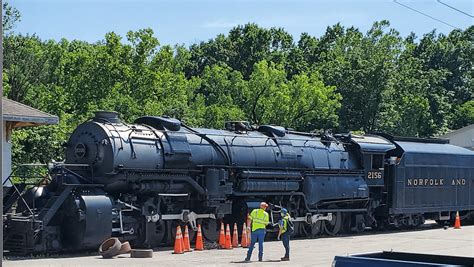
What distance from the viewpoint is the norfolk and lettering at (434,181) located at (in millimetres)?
29453

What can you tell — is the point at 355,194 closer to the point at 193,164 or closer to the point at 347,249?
the point at 347,249

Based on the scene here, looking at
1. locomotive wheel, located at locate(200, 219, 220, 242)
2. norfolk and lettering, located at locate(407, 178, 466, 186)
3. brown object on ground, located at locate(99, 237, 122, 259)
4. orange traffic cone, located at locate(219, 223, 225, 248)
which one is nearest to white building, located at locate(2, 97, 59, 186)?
brown object on ground, located at locate(99, 237, 122, 259)

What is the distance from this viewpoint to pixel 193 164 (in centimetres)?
2156

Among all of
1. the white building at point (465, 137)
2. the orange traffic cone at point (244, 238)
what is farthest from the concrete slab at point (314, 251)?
the white building at point (465, 137)

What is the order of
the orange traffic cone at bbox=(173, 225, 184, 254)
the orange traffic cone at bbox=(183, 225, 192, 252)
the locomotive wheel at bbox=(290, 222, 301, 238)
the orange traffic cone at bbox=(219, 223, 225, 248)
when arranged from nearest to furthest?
the orange traffic cone at bbox=(173, 225, 184, 254) → the orange traffic cone at bbox=(183, 225, 192, 252) → the orange traffic cone at bbox=(219, 223, 225, 248) → the locomotive wheel at bbox=(290, 222, 301, 238)

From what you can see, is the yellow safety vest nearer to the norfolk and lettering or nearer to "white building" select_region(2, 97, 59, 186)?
"white building" select_region(2, 97, 59, 186)

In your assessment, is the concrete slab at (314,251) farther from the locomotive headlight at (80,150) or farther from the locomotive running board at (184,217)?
the locomotive headlight at (80,150)

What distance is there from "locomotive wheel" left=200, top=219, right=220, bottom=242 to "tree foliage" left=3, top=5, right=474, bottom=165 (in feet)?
41.2

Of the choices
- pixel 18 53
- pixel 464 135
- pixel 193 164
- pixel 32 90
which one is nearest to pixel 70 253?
pixel 193 164

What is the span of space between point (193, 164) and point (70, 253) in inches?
178

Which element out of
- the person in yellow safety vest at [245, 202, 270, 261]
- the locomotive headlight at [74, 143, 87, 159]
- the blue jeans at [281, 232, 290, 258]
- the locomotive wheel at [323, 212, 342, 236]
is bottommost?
the locomotive wheel at [323, 212, 342, 236]

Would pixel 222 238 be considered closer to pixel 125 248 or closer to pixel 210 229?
pixel 210 229

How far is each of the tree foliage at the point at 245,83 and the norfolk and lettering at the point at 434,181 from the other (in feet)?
53.0

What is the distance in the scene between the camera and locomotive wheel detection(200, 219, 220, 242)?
72.4 feet
